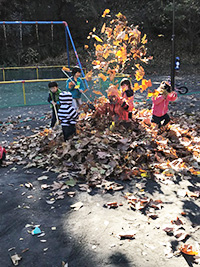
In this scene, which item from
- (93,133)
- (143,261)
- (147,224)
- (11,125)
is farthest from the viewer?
(11,125)

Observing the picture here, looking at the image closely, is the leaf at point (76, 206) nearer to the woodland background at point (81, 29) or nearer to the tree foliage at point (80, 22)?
the woodland background at point (81, 29)

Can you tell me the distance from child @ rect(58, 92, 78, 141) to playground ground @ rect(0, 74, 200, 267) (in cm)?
118

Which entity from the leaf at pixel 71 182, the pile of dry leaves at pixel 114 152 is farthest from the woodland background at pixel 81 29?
the leaf at pixel 71 182

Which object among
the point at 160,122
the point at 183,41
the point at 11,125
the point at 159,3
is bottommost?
the point at 11,125

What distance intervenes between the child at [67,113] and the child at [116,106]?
87 centimetres

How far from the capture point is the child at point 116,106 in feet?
19.3

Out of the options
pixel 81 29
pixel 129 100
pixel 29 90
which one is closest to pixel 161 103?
pixel 129 100

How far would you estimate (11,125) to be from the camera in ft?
28.7

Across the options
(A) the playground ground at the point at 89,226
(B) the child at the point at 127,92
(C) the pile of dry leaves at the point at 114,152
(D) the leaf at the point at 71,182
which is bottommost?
(A) the playground ground at the point at 89,226

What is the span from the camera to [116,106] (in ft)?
19.6

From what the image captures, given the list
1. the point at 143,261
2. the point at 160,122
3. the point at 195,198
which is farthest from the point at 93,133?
the point at 143,261

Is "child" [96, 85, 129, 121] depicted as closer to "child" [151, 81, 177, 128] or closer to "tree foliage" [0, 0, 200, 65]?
"child" [151, 81, 177, 128]

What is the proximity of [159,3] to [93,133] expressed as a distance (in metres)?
23.2

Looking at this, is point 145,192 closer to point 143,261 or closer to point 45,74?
point 143,261
